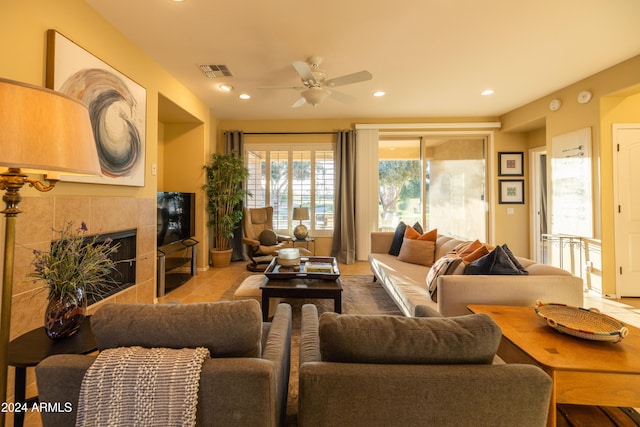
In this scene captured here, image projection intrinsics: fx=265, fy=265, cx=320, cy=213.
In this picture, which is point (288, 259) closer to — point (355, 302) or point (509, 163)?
point (355, 302)

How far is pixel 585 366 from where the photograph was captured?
3.38ft

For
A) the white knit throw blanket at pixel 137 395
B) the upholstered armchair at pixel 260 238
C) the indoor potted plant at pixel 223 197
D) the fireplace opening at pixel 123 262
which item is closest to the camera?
the white knit throw blanket at pixel 137 395

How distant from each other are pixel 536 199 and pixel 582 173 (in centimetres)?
145

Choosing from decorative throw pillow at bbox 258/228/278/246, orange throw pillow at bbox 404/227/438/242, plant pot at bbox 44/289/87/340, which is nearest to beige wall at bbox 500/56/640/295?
orange throw pillow at bbox 404/227/438/242

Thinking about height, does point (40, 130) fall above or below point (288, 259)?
above

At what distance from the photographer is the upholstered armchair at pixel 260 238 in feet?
14.0

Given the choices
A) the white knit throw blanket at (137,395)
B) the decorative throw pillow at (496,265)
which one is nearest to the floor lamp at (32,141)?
the white knit throw blanket at (137,395)

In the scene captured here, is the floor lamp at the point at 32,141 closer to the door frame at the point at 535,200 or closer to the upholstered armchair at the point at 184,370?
the upholstered armchair at the point at 184,370

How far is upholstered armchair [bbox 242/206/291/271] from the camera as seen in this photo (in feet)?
14.0

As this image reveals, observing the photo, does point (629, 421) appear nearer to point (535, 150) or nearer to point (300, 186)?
point (300, 186)

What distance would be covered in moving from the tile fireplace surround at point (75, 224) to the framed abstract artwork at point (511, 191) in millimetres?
5730

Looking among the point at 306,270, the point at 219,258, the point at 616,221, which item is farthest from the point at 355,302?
the point at 616,221

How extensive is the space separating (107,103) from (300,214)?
3.17m

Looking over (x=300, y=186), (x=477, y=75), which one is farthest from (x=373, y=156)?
(x=477, y=75)
